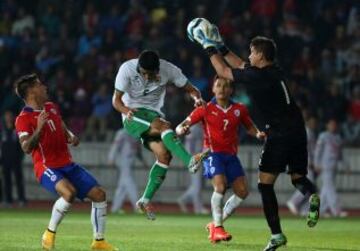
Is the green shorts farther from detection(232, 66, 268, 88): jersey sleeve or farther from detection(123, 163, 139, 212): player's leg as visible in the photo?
detection(123, 163, 139, 212): player's leg

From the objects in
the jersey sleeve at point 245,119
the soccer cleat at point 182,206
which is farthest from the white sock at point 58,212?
the soccer cleat at point 182,206

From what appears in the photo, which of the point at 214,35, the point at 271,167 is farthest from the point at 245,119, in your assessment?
the point at 214,35

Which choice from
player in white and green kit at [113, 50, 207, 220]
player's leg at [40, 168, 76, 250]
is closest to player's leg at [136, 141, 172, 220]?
player in white and green kit at [113, 50, 207, 220]

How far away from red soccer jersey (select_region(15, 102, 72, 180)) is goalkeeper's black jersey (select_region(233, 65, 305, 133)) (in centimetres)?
240

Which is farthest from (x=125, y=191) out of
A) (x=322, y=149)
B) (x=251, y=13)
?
(x=251, y=13)

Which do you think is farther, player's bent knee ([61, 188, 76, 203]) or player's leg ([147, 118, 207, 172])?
player's leg ([147, 118, 207, 172])

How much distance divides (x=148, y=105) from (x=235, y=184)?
188cm

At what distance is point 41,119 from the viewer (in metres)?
13.4

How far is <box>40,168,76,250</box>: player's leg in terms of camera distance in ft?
45.0

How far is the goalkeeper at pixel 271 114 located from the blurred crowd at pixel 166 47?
12.7 metres

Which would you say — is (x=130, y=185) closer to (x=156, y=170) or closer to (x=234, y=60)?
(x=156, y=170)

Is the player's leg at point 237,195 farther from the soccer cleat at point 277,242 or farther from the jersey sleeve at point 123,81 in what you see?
the soccer cleat at point 277,242

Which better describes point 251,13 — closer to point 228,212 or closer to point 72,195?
point 228,212

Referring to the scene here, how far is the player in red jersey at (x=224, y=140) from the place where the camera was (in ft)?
52.9
